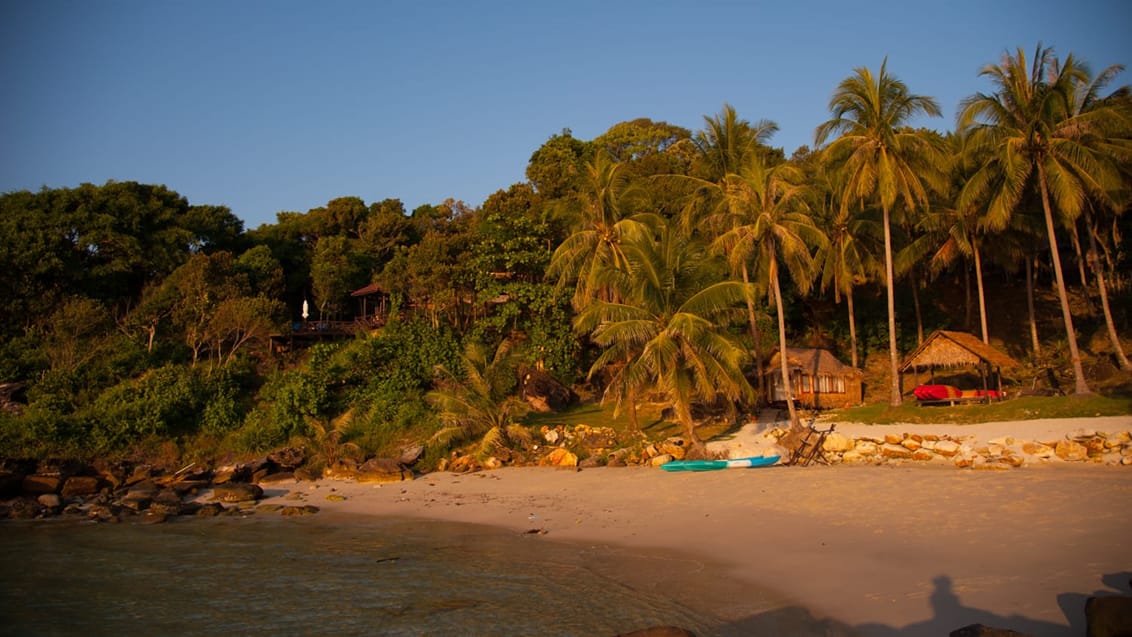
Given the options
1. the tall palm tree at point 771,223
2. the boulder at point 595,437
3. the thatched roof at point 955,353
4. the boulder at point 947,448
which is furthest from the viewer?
the thatched roof at point 955,353

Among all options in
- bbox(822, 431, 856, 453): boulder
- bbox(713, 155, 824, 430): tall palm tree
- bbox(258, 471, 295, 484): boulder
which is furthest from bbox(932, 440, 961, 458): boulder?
bbox(258, 471, 295, 484): boulder

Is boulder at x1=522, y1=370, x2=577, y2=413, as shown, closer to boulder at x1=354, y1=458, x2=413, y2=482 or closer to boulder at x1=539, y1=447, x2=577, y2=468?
boulder at x1=539, y1=447, x2=577, y2=468

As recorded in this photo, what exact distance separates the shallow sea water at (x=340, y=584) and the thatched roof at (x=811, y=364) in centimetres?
1569

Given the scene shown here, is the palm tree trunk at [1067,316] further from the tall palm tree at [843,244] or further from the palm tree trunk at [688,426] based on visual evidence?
the palm tree trunk at [688,426]

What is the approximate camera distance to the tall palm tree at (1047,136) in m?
21.5

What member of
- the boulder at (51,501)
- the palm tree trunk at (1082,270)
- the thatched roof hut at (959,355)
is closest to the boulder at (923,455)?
the thatched roof hut at (959,355)

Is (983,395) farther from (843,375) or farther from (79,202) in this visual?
(79,202)

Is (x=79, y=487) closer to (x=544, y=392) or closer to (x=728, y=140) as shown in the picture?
(x=544, y=392)

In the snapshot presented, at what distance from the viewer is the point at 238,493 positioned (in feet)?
62.8

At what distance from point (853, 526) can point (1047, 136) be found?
1692 centimetres

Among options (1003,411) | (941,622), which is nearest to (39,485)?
(941,622)

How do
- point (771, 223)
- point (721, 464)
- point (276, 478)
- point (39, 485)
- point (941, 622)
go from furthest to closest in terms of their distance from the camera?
1. point (771, 223)
2. point (276, 478)
3. point (39, 485)
4. point (721, 464)
5. point (941, 622)

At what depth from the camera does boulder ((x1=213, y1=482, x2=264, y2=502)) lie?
1906cm

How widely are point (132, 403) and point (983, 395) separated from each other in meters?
27.7
